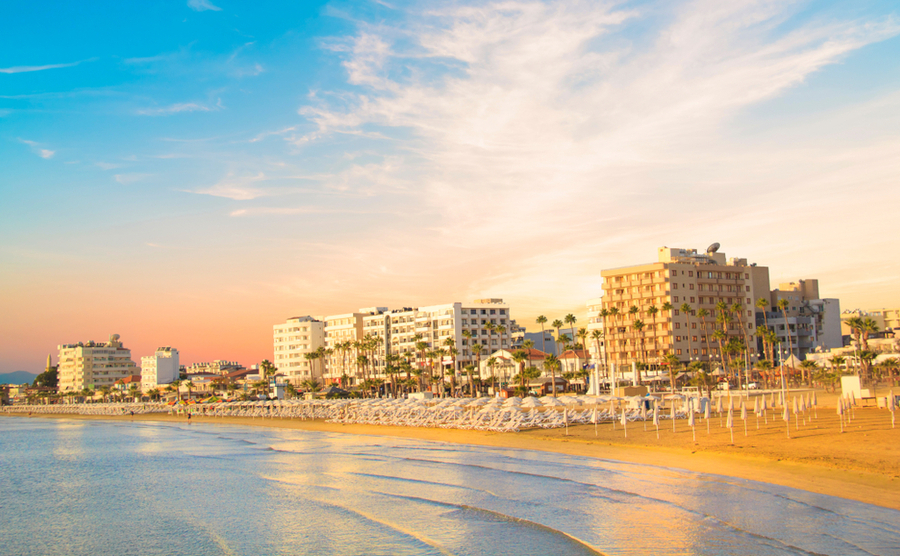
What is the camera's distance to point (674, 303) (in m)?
117

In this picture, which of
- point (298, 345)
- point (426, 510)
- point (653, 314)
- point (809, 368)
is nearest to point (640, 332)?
point (653, 314)

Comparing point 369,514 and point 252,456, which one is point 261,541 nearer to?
point 369,514

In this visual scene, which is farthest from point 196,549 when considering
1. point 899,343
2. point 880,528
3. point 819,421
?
point 899,343

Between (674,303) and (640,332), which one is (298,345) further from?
(674,303)

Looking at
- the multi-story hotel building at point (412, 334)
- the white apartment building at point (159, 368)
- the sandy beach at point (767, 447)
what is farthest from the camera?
the white apartment building at point (159, 368)

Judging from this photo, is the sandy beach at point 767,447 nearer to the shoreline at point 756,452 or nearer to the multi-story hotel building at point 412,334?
the shoreline at point 756,452

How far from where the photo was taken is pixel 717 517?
18672 millimetres

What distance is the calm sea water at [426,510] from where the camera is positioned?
17172mm

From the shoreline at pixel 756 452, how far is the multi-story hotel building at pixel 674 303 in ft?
226

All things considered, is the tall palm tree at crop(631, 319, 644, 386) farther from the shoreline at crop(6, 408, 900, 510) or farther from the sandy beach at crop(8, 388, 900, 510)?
the shoreline at crop(6, 408, 900, 510)

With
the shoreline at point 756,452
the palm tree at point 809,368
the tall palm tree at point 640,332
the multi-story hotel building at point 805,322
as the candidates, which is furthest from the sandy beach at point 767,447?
the multi-story hotel building at point 805,322

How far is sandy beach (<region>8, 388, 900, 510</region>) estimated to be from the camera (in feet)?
73.5

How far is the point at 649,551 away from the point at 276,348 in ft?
517

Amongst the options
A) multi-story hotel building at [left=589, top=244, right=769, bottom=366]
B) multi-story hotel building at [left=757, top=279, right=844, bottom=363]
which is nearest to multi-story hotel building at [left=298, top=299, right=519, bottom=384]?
multi-story hotel building at [left=589, top=244, right=769, bottom=366]
